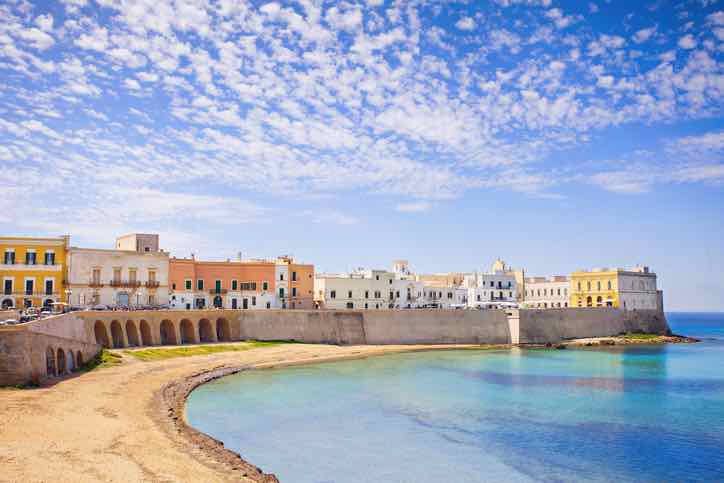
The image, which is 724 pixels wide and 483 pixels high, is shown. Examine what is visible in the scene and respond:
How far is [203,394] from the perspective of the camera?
36.5 meters

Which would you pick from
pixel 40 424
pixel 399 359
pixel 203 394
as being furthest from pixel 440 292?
pixel 40 424

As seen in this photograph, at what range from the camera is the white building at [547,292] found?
92.2m

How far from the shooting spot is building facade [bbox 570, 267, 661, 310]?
278 feet

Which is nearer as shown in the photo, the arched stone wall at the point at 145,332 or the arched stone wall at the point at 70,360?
the arched stone wall at the point at 70,360

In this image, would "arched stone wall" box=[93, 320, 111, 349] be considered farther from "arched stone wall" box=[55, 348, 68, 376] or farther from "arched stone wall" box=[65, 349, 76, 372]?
"arched stone wall" box=[55, 348, 68, 376]

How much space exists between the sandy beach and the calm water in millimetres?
1858

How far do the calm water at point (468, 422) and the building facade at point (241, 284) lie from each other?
52.8 feet

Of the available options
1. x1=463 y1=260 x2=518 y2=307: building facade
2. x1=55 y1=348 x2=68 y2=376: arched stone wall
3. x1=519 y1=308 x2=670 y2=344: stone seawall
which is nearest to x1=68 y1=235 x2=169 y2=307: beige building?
x1=55 y1=348 x2=68 y2=376: arched stone wall

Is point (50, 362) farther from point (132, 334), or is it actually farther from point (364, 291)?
point (364, 291)

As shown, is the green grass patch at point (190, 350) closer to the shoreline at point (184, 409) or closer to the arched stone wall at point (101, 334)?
the arched stone wall at point (101, 334)

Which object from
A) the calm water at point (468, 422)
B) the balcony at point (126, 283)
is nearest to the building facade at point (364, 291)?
the calm water at point (468, 422)

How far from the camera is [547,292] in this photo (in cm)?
9475

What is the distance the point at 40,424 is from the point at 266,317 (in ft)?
120

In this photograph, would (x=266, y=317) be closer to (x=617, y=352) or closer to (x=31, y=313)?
(x=31, y=313)
